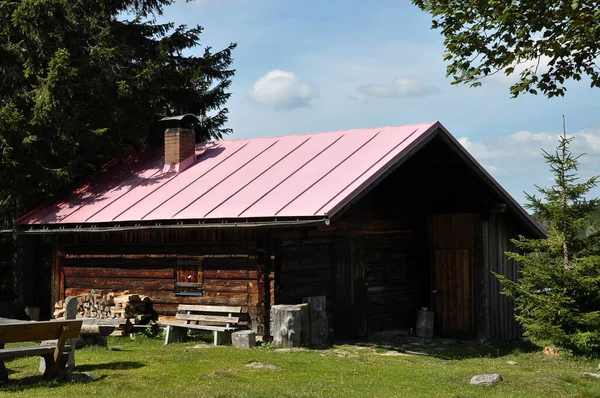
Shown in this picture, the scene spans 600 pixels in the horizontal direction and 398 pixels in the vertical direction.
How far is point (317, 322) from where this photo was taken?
56.5ft

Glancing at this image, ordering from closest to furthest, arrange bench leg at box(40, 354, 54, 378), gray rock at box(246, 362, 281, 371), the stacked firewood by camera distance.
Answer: bench leg at box(40, 354, 54, 378)
gray rock at box(246, 362, 281, 371)
the stacked firewood

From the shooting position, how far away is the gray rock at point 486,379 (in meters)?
12.7

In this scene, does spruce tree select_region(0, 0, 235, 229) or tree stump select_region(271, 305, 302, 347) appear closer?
tree stump select_region(271, 305, 302, 347)

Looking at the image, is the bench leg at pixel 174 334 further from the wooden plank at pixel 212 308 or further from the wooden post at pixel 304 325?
the wooden post at pixel 304 325

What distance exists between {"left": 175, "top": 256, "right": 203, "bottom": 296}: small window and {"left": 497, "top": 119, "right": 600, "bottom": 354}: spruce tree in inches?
285

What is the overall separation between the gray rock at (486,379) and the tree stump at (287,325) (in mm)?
4709

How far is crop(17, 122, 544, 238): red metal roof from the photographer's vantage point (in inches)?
681

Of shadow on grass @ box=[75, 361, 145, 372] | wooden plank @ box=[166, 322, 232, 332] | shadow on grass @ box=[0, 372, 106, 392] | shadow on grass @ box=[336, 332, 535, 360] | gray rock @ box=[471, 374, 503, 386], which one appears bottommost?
shadow on grass @ box=[336, 332, 535, 360]

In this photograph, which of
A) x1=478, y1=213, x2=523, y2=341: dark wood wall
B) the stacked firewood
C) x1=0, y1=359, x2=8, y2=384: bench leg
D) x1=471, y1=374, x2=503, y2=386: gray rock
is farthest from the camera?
x1=478, y1=213, x2=523, y2=341: dark wood wall

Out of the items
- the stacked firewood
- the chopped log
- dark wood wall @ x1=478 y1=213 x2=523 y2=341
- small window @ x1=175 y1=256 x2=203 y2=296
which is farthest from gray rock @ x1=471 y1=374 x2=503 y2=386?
the stacked firewood

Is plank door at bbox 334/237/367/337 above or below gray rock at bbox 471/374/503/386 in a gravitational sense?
above

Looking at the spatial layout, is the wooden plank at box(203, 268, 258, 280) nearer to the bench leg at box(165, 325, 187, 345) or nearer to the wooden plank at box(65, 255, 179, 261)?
the wooden plank at box(65, 255, 179, 261)

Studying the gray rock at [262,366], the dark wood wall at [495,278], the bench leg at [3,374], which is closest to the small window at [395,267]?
the dark wood wall at [495,278]

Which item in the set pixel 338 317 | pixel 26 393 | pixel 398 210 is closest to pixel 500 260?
pixel 398 210
